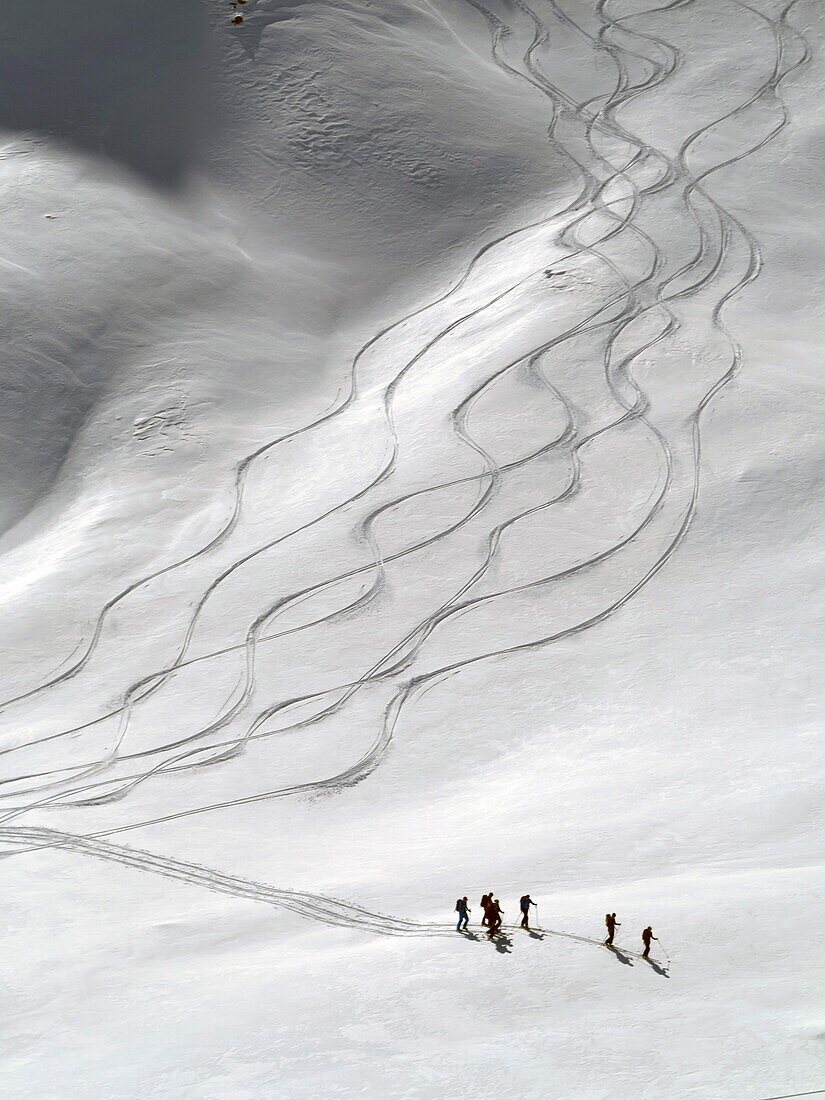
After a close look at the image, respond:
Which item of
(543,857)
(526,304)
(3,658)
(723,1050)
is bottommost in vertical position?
(723,1050)

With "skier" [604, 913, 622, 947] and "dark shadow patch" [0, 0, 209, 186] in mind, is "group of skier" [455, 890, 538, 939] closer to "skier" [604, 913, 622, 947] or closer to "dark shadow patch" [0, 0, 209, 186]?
"skier" [604, 913, 622, 947]

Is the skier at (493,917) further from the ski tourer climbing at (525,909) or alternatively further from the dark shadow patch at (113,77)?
the dark shadow patch at (113,77)

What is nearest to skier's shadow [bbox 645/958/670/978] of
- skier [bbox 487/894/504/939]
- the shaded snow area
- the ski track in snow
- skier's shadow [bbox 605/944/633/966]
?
the shaded snow area

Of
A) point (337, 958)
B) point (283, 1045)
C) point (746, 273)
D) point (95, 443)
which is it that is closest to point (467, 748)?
point (337, 958)

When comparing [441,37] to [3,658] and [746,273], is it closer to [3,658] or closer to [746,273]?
[746,273]

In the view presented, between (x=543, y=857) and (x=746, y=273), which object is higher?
(x=746, y=273)

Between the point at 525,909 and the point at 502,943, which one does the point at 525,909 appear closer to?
the point at 525,909
